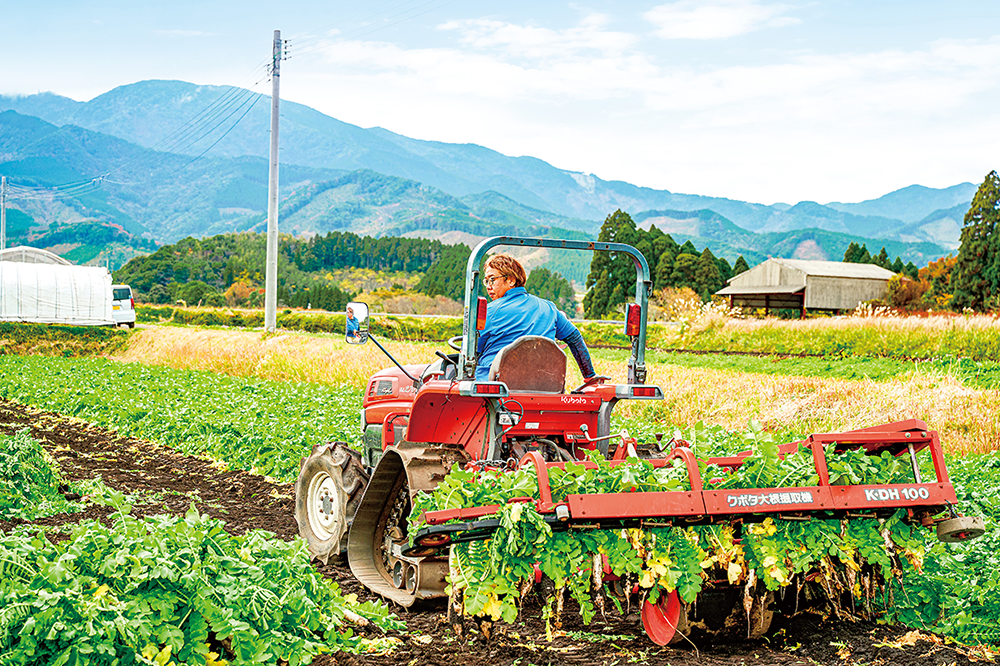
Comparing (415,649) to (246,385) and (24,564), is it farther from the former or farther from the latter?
(246,385)

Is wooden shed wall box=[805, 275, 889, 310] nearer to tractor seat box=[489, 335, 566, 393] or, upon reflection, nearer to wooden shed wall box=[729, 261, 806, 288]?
wooden shed wall box=[729, 261, 806, 288]

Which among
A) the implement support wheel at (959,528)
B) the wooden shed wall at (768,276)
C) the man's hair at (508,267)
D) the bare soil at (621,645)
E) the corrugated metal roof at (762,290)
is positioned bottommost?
the bare soil at (621,645)

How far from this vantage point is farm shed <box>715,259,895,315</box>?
4869cm

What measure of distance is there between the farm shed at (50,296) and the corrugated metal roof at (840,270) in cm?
3524

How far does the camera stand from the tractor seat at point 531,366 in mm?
4934

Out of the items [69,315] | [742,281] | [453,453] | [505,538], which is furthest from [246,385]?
[742,281]

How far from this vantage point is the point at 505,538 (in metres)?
4.07

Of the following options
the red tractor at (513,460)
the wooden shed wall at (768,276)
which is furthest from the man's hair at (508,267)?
the wooden shed wall at (768,276)

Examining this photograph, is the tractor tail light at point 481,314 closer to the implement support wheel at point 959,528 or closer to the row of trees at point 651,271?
the implement support wheel at point 959,528

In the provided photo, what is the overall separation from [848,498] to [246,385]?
1260 centimetres

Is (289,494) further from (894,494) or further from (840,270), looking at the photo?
(840,270)

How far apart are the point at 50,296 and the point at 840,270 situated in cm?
4074

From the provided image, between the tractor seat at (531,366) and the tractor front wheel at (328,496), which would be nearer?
the tractor seat at (531,366)

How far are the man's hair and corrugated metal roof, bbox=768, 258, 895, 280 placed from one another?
45954 mm
